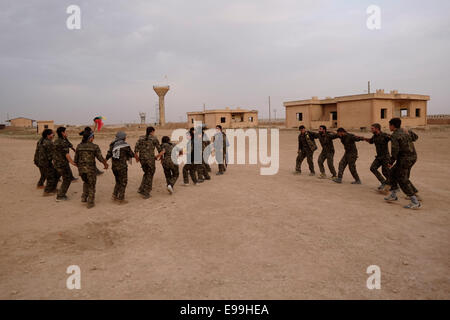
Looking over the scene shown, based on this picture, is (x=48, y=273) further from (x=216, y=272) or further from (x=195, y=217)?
(x=195, y=217)

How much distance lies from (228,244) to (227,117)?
35360 millimetres

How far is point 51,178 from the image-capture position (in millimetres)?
7508

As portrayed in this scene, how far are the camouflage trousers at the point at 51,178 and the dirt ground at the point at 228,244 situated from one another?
352 millimetres

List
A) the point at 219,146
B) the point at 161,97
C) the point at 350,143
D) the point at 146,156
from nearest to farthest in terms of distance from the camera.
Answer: the point at 146,156 → the point at 350,143 → the point at 219,146 → the point at 161,97

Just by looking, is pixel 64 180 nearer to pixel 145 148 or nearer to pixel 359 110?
pixel 145 148

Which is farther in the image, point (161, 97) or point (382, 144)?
point (161, 97)

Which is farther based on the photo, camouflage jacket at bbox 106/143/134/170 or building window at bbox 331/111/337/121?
building window at bbox 331/111/337/121

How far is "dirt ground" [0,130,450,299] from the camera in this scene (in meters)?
3.19

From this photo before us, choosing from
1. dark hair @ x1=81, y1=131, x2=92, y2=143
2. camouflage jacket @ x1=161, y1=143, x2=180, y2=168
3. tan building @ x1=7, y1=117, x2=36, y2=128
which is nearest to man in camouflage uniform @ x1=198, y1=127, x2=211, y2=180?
camouflage jacket @ x1=161, y1=143, x2=180, y2=168

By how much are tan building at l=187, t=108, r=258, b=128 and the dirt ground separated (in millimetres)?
31160

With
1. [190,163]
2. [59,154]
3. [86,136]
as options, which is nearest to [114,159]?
[86,136]

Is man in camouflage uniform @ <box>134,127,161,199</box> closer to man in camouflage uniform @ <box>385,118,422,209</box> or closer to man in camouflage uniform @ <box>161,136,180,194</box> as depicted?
man in camouflage uniform @ <box>161,136,180,194</box>

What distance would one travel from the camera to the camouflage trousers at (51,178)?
749 centimetres
